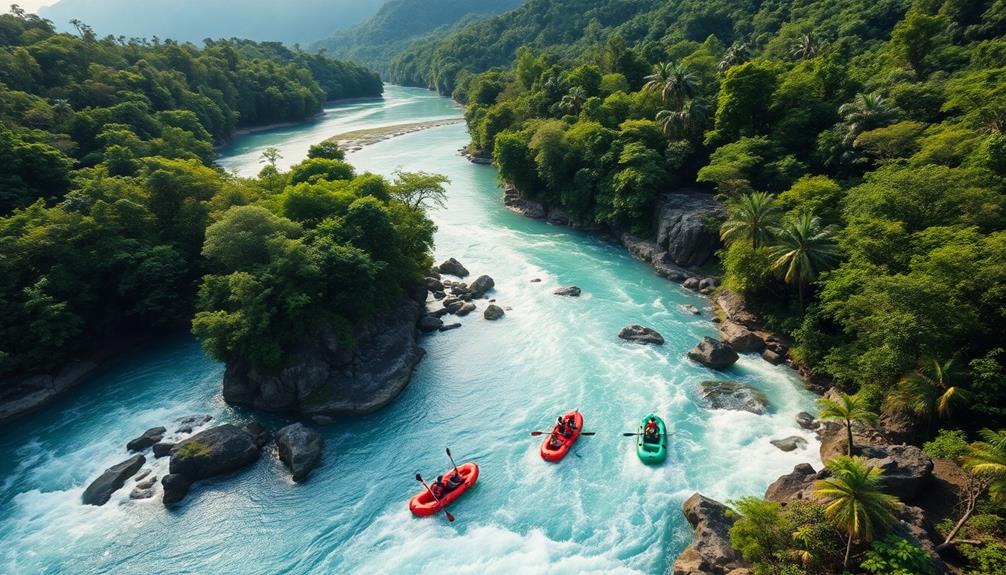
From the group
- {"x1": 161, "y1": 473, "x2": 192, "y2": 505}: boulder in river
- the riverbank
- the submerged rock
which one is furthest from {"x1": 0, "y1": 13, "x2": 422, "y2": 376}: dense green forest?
the riverbank

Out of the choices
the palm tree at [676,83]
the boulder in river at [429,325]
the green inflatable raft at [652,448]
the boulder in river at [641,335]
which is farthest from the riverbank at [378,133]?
the green inflatable raft at [652,448]

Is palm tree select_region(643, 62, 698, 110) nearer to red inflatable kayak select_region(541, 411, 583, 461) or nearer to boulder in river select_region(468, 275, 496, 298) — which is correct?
boulder in river select_region(468, 275, 496, 298)

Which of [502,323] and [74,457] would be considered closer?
[74,457]

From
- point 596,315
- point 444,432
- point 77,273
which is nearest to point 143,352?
point 77,273

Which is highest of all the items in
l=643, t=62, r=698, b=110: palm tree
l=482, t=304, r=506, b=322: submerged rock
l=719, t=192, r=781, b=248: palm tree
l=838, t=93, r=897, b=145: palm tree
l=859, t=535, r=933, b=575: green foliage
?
l=643, t=62, r=698, b=110: palm tree

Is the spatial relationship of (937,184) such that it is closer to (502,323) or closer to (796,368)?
(796,368)

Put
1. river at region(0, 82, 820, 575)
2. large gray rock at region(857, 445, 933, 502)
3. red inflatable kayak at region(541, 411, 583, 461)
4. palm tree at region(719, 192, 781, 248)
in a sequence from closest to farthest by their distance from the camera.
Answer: large gray rock at region(857, 445, 933, 502), river at region(0, 82, 820, 575), red inflatable kayak at region(541, 411, 583, 461), palm tree at region(719, 192, 781, 248)
